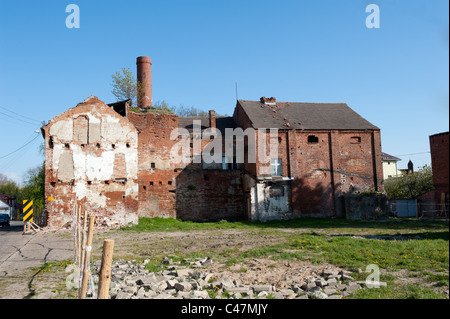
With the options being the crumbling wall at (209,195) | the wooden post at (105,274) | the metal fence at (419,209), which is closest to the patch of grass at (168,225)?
the crumbling wall at (209,195)

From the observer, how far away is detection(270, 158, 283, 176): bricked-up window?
28.5 m

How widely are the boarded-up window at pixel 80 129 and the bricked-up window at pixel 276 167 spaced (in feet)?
46.2

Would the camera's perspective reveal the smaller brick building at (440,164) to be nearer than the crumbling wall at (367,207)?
No

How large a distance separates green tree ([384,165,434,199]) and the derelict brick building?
11.6 meters

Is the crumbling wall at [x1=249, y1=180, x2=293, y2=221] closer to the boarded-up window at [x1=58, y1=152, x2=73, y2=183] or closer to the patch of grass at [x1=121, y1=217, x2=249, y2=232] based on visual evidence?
the patch of grass at [x1=121, y1=217, x2=249, y2=232]

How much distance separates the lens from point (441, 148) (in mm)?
30047

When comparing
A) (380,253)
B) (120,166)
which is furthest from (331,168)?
(380,253)

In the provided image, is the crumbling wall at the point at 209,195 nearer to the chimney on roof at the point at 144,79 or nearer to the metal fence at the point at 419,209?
the chimney on roof at the point at 144,79

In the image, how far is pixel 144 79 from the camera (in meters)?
36.3

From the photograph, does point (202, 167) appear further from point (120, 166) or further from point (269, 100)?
point (269, 100)

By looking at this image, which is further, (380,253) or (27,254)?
(27,254)

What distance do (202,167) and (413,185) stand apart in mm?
24567

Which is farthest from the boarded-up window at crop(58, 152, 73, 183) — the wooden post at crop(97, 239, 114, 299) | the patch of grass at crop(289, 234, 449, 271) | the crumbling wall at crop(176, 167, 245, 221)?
the wooden post at crop(97, 239, 114, 299)

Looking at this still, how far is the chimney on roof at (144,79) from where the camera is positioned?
35875 millimetres
